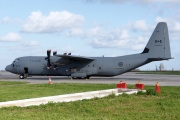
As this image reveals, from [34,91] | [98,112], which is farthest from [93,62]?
[98,112]

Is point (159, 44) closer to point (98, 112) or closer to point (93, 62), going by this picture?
point (93, 62)

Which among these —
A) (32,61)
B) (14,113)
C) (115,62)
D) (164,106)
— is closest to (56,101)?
(14,113)

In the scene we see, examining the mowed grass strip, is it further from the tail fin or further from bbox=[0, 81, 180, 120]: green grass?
the tail fin

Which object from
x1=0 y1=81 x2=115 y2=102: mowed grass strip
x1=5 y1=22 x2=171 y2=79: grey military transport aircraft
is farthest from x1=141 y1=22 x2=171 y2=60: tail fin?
x1=0 y1=81 x2=115 y2=102: mowed grass strip

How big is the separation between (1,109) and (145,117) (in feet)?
18.2

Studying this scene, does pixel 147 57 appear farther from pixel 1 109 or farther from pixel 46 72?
pixel 1 109

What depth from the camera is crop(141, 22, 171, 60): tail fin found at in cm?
3975

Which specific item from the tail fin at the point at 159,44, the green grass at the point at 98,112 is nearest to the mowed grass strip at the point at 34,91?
the green grass at the point at 98,112

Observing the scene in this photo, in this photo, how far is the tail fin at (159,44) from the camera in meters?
39.8

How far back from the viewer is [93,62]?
42.4 m

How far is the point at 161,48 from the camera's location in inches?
1567

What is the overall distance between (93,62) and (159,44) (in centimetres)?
927

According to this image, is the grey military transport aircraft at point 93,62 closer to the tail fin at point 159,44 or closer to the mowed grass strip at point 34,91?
the tail fin at point 159,44

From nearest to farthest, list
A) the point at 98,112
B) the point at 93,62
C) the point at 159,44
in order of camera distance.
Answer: the point at 98,112
the point at 159,44
the point at 93,62
